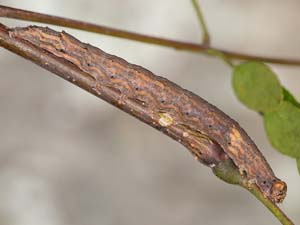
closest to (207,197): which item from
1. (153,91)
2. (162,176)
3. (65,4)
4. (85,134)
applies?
(162,176)

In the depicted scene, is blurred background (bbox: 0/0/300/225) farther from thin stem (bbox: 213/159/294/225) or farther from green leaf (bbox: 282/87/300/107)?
thin stem (bbox: 213/159/294/225)

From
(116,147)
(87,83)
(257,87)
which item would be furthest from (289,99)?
(116,147)

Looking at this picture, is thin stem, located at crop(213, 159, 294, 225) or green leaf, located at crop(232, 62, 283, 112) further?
green leaf, located at crop(232, 62, 283, 112)

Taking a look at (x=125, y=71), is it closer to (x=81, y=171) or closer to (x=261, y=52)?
(x=81, y=171)

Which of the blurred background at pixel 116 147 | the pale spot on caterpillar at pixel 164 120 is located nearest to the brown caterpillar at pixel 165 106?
the pale spot on caterpillar at pixel 164 120

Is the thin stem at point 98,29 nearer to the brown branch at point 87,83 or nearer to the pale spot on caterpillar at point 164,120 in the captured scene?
the brown branch at point 87,83

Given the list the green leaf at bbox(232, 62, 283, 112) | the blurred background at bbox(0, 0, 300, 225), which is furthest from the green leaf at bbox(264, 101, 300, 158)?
the blurred background at bbox(0, 0, 300, 225)

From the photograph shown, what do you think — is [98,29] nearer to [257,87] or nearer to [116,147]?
[257,87]
